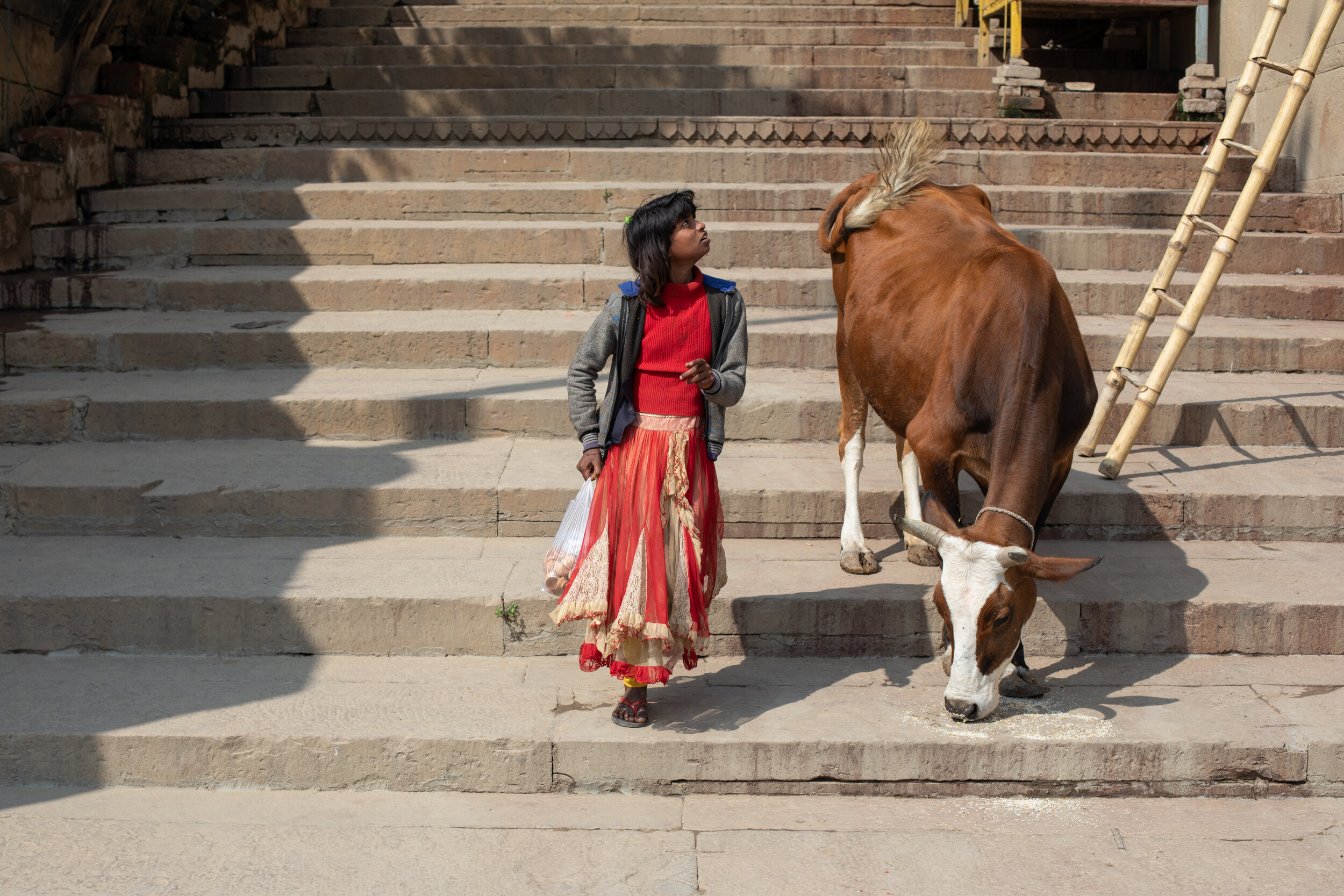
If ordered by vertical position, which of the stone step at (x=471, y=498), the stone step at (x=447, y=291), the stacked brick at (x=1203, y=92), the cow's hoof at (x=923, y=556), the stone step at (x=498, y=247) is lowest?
the cow's hoof at (x=923, y=556)

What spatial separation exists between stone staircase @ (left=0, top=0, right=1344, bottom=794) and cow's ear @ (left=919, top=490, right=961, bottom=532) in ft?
2.38

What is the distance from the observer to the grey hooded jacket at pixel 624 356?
3.69 m

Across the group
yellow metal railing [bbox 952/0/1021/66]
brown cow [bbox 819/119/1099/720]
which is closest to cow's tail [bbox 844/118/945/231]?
brown cow [bbox 819/119/1099/720]

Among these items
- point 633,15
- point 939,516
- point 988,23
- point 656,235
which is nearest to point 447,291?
point 656,235

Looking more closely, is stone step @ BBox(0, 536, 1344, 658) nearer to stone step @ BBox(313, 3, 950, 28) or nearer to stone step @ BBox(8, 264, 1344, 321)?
stone step @ BBox(8, 264, 1344, 321)

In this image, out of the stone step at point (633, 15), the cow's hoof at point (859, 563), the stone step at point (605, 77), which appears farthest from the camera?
the stone step at point (633, 15)

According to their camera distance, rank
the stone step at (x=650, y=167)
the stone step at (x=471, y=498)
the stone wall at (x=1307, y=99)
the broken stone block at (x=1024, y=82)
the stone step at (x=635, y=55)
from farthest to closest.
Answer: the stone step at (x=635, y=55) < the broken stone block at (x=1024, y=82) < the stone step at (x=650, y=167) < the stone wall at (x=1307, y=99) < the stone step at (x=471, y=498)

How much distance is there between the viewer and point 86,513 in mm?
5020

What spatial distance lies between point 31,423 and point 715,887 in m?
4.24

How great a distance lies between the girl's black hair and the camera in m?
3.56

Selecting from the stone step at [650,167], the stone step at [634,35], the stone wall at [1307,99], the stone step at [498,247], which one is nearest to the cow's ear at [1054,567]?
the stone step at [498,247]

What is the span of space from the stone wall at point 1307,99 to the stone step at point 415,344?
177 cm

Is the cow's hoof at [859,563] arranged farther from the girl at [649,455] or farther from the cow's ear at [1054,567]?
the cow's ear at [1054,567]

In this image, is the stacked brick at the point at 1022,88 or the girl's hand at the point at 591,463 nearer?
the girl's hand at the point at 591,463
